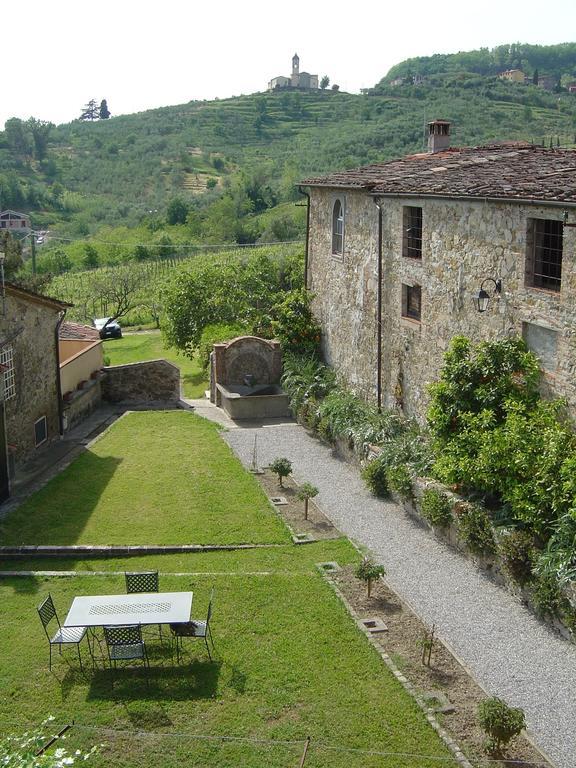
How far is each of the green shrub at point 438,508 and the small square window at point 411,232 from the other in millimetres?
6152

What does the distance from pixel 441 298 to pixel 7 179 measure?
7966 centimetres

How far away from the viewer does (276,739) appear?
9156mm

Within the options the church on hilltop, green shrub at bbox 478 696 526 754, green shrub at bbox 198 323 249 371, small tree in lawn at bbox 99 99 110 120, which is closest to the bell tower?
the church on hilltop

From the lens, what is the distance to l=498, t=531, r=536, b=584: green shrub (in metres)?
12.2

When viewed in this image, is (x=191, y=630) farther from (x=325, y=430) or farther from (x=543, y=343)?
(x=325, y=430)

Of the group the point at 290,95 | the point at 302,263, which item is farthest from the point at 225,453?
the point at 290,95

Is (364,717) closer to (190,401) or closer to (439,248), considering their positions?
(439,248)

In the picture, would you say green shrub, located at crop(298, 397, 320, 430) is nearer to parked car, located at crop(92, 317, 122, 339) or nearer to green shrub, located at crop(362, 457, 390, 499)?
green shrub, located at crop(362, 457, 390, 499)

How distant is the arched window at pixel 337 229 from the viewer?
22.9m

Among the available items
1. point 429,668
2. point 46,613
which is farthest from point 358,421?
point 46,613

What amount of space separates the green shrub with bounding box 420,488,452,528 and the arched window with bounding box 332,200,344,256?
990 centimetres

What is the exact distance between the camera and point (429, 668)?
34.9 ft

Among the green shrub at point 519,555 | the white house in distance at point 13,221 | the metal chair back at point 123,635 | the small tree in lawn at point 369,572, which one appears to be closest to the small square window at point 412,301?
the green shrub at point 519,555

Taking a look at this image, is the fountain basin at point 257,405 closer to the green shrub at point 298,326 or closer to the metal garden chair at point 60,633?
the green shrub at point 298,326
